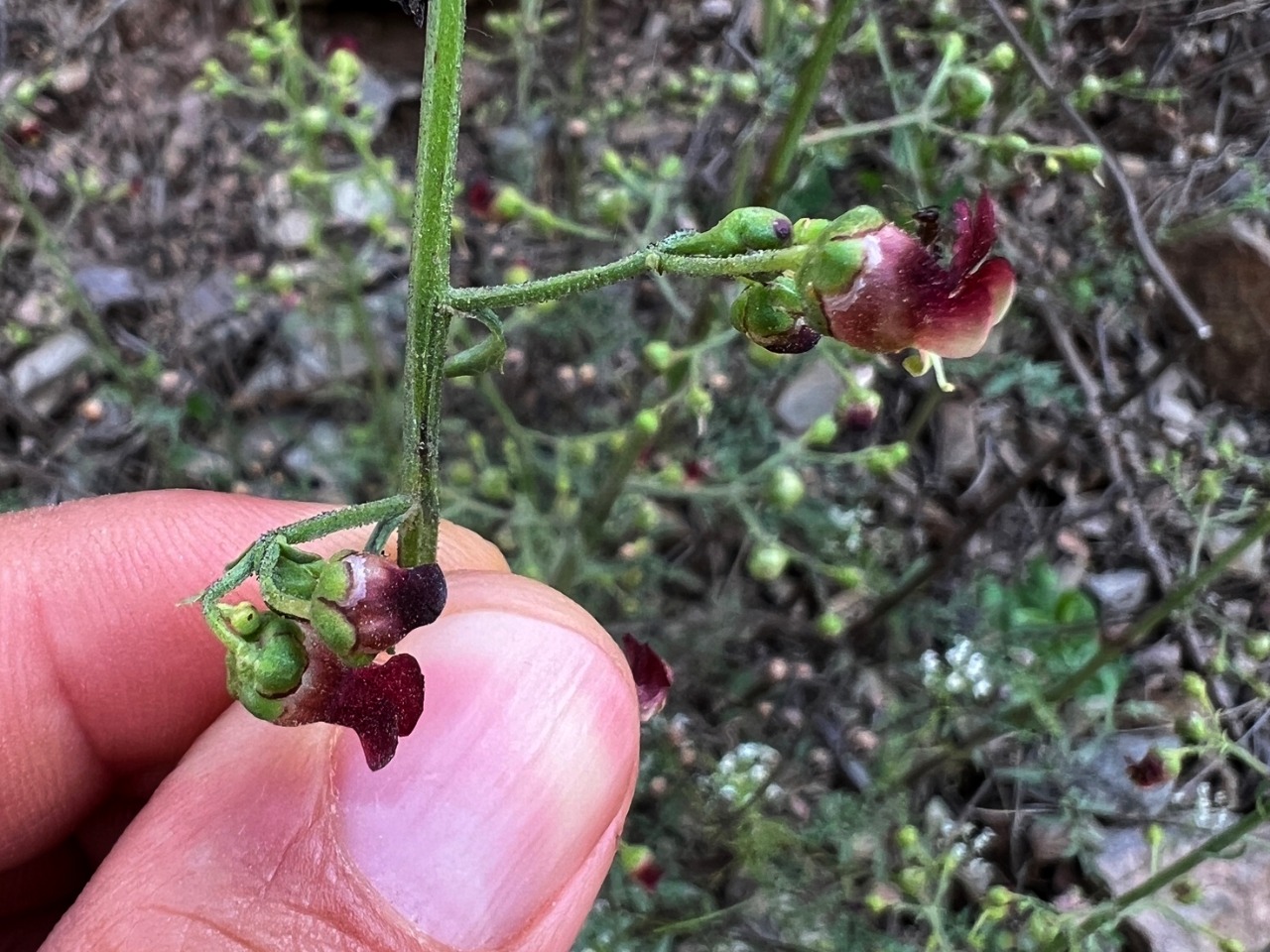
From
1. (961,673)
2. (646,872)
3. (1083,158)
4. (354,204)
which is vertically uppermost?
(1083,158)

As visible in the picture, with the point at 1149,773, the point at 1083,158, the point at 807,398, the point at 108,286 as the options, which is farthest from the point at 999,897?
the point at 108,286

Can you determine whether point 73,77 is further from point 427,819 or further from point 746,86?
point 427,819

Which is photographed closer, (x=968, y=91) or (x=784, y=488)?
(x=968, y=91)

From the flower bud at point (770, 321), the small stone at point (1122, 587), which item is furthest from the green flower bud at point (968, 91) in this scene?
the small stone at point (1122, 587)

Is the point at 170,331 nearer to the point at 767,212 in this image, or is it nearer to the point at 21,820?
the point at 21,820

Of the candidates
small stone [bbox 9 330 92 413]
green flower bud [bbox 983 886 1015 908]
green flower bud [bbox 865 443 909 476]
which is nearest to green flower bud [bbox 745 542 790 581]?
green flower bud [bbox 865 443 909 476]

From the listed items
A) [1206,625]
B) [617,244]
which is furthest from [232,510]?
[1206,625]
